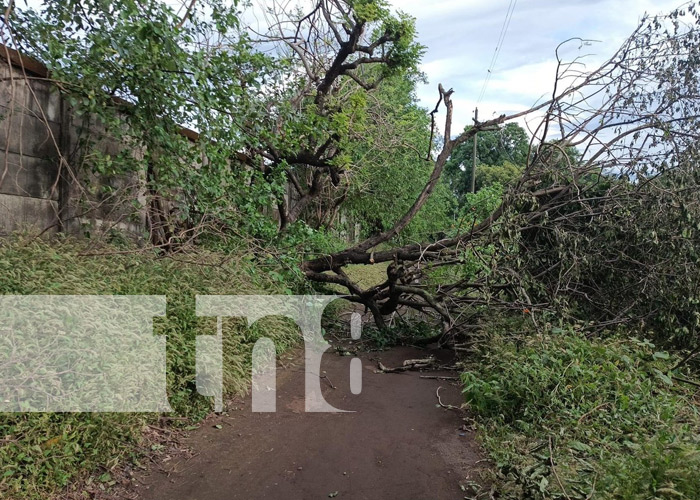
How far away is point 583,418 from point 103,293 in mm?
3360

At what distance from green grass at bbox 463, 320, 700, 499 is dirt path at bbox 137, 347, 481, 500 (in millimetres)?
324

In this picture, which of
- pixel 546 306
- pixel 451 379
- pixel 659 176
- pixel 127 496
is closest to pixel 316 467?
pixel 127 496

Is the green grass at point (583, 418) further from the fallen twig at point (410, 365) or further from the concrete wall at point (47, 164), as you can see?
the concrete wall at point (47, 164)

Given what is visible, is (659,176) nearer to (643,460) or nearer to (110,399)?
(643,460)

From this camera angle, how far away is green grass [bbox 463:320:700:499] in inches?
84.0

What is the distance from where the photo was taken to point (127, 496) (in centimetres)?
252

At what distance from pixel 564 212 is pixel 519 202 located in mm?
621

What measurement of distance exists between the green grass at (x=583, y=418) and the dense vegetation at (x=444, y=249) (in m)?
0.02

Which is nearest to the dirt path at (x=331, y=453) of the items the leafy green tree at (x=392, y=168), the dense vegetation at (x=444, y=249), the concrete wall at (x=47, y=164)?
the dense vegetation at (x=444, y=249)

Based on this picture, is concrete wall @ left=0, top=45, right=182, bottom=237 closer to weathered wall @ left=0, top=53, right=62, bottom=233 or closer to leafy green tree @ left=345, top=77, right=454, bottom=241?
weathered wall @ left=0, top=53, right=62, bottom=233

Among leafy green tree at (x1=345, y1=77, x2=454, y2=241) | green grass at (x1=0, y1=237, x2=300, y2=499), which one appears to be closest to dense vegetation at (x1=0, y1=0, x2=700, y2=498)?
green grass at (x1=0, y1=237, x2=300, y2=499)

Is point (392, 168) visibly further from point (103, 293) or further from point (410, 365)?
point (103, 293)

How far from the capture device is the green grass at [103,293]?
89.7 inches

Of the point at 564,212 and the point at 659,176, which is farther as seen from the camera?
the point at 564,212
